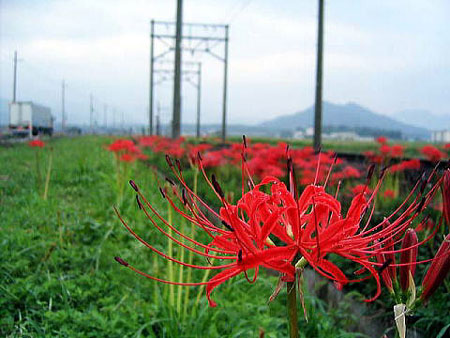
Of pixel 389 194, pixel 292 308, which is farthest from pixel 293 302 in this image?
pixel 389 194

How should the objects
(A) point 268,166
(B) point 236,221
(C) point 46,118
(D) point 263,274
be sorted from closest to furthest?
1. (B) point 236,221
2. (D) point 263,274
3. (A) point 268,166
4. (C) point 46,118

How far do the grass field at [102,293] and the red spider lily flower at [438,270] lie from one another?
77 centimetres

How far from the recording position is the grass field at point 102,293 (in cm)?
269

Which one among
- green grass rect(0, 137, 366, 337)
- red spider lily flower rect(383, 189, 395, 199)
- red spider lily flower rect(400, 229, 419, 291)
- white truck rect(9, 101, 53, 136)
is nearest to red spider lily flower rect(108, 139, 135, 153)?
green grass rect(0, 137, 366, 337)

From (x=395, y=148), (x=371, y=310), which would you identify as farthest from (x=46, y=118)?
(x=371, y=310)

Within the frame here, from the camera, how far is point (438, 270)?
882 mm

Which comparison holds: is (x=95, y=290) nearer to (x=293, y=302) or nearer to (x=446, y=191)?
(x=293, y=302)

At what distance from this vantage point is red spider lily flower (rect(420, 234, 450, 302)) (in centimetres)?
88

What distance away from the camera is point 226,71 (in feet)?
76.2

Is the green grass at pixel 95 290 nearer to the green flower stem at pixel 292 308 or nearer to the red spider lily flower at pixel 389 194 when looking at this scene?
the green flower stem at pixel 292 308

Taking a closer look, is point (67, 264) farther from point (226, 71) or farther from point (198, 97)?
point (198, 97)

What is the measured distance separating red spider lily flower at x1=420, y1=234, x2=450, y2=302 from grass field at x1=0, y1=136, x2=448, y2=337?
77 centimetres

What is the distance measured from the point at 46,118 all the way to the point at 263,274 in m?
44.0

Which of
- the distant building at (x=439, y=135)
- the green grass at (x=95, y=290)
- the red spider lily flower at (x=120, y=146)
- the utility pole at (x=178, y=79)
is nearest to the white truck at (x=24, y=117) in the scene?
the utility pole at (x=178, y=79)
